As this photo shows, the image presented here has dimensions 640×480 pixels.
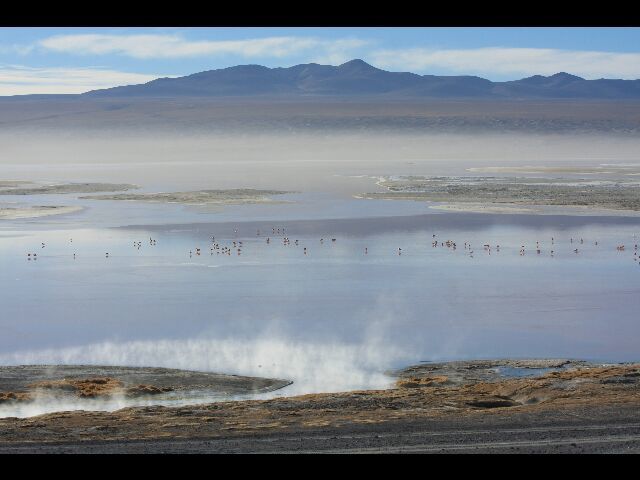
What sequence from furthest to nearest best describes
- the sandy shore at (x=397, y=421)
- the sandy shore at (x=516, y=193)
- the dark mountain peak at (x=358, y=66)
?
the dark mountain peak at (x=358, y=66) → the sandy shore at (x=516, y=193) → the sandy shore at (x=397, y=421)

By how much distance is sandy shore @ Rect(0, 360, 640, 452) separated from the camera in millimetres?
6617

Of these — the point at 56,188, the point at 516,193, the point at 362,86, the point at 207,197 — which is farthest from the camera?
the point at 362,86

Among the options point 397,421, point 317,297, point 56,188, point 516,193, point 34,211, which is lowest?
point 317,297

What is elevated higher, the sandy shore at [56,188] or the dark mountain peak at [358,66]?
the dark mountain peak at [358,66]

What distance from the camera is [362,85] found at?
587 feet

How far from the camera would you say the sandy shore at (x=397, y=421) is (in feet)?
21.7

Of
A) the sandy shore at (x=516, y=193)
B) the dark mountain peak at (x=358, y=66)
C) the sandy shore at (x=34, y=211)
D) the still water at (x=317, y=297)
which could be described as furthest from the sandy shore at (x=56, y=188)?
the dark mountain peak at (x=358, y=66)

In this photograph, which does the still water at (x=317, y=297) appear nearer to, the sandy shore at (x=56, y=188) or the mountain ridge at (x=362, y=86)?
the sandy shore at (x=56, y=188)

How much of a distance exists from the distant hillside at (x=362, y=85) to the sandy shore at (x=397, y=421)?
155m

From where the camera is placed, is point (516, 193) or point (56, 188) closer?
point (516, 193)

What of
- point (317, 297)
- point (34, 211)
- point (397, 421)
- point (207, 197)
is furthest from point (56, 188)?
point (397, 421)

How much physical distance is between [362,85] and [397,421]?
17380 centimetres

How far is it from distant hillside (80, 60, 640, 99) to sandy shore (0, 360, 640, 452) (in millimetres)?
154894

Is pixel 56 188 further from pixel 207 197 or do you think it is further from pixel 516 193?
pixel 516 193
